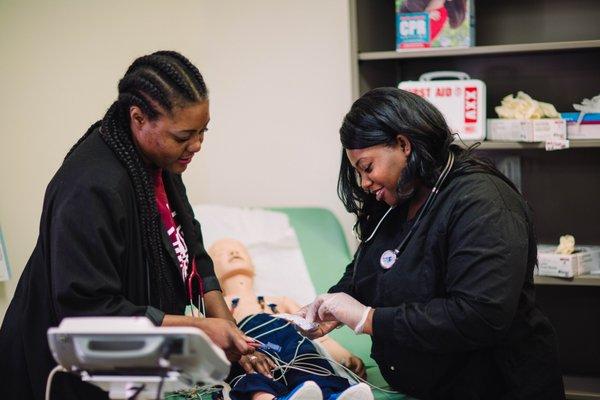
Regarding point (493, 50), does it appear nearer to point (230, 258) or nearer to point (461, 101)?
point (461, 101)

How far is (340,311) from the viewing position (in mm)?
1953

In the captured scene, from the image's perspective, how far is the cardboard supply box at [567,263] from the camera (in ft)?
9.12

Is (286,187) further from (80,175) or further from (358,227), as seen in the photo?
(80,175)

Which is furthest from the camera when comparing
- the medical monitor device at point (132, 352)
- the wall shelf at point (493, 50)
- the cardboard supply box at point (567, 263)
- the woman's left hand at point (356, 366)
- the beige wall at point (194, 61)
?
the beige wall at point (194, 61)

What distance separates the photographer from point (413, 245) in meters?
1.93

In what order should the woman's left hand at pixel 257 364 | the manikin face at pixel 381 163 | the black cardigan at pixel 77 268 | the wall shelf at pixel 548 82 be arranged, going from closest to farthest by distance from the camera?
the black cardigan at pixel 77 268, the manikin face at pixel 381 163, the woman's left hand at pixel 257 364, the wall shelf at pixel 548 82

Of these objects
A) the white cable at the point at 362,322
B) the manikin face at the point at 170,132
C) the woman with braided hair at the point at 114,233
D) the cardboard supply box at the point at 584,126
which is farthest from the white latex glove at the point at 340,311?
the cardboard supply box at the point at 584,126

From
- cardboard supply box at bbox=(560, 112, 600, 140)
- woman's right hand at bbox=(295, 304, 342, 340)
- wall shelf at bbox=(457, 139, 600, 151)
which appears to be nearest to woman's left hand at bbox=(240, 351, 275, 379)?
woman's right hand at bbox=(295, 304, 342, 340)

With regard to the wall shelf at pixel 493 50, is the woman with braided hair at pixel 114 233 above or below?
below

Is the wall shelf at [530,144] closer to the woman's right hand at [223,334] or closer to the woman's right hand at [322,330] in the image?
the woman's right hand at [322,330]

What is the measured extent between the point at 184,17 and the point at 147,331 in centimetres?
230

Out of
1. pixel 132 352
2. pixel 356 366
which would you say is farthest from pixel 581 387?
pixel 132 352

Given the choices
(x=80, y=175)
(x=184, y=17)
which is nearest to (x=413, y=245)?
(x=80, y=175)

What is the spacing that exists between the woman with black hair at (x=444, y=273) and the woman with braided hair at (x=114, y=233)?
374 mm
